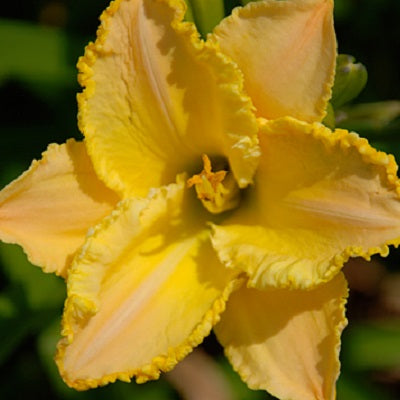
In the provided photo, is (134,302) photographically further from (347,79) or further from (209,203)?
(347,79)

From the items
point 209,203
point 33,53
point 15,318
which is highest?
point 33,53

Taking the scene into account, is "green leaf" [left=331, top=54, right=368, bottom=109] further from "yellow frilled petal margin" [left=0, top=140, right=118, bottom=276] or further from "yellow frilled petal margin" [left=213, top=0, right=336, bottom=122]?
"yellow frilled petal margin" [left=0, top=140, right=118, bottom=276]

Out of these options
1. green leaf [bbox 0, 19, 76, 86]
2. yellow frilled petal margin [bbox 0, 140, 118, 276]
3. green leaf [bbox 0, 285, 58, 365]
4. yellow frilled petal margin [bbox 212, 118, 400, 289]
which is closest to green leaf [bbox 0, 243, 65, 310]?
green leaf [bbox 0, 285, 58, 365]

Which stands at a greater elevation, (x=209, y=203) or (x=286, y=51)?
(x=286, y=51)

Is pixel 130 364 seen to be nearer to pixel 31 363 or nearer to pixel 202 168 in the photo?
pixel 202 168

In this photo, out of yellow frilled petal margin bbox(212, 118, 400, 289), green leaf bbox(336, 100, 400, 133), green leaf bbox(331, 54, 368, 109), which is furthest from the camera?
green leaf bbox(336, 100, 400, 133)

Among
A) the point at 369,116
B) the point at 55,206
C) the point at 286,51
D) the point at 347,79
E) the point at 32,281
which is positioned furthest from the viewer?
the point at 32,281

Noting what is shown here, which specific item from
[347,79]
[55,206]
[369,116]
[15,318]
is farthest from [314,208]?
[15,318]

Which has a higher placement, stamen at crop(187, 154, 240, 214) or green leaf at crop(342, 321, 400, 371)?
stamen at crop(187, 154, 240, 214)

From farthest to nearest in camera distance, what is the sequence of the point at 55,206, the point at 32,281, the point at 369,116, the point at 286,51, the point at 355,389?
1. the point at 355,389
2. the point at 32,281
3. the point at 369,116
4. the point at 55,206
5. the point at 286,51
